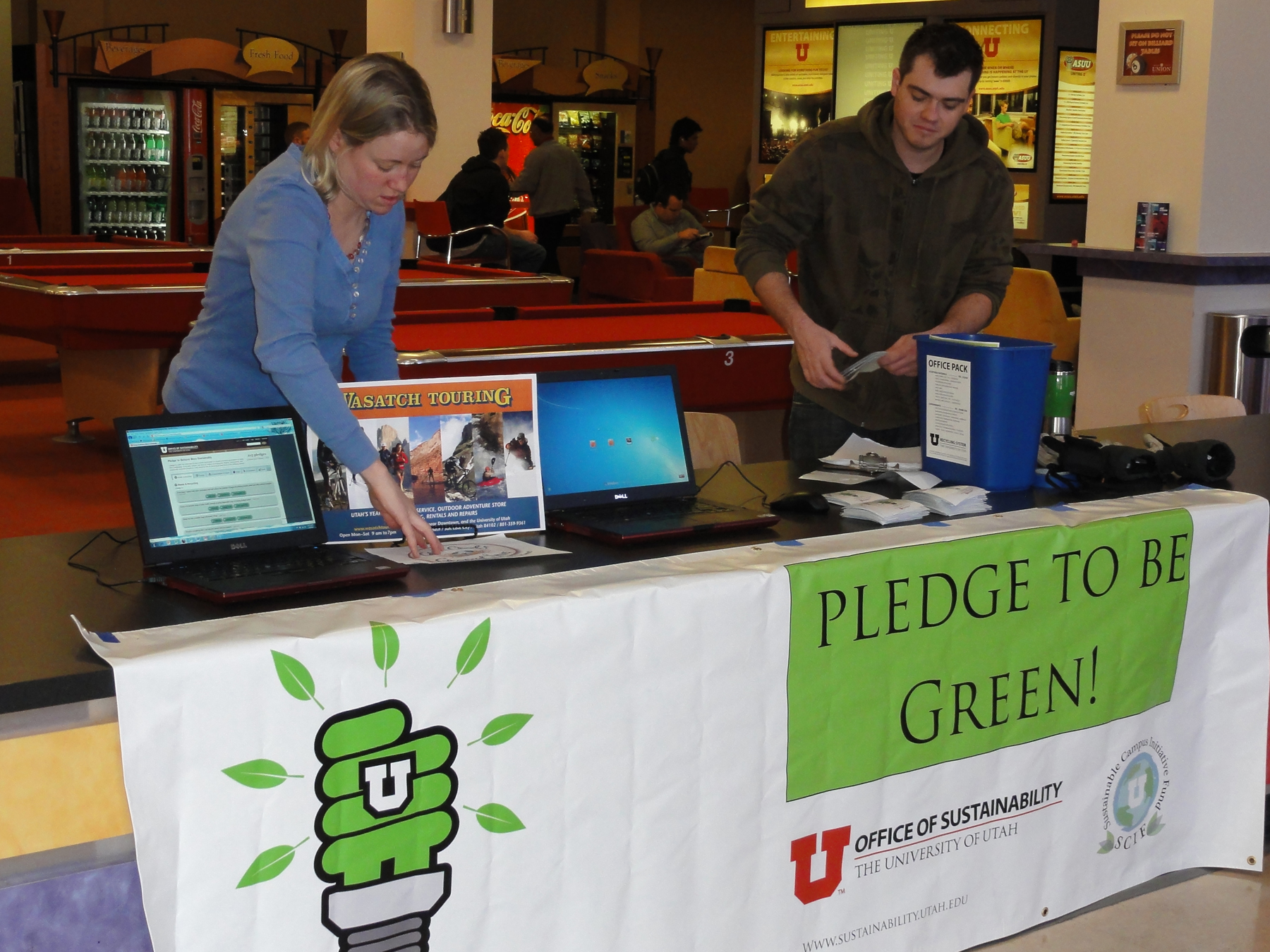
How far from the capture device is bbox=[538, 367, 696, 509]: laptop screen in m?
2.25

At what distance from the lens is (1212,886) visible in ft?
8.59

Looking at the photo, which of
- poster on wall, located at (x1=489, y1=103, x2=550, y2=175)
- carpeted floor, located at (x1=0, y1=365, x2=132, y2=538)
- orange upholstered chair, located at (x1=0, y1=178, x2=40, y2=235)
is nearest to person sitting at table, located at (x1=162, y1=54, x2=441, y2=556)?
carpeted floor, located at (x1=0, y1=365, x2=132, y2=538)

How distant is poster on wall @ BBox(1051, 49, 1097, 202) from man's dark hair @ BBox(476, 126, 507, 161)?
14.9 ft

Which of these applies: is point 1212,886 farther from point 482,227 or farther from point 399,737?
point 482,227

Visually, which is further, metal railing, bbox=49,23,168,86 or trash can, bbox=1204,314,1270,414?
metal railing, bbox=49,23,168,86

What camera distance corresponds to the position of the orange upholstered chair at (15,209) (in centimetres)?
1016

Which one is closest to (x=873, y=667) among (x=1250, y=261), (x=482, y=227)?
(x=1250, y=261)

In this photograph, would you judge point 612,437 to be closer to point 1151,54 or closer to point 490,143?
point 1151,54

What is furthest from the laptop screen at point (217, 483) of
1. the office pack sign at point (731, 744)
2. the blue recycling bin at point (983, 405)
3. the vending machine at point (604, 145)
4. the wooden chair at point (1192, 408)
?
the vending machine at point (604, 145)

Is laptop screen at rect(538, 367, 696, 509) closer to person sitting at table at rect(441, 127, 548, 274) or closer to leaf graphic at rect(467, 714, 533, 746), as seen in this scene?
leaf graphic at rect(467, 714, 533, 746)

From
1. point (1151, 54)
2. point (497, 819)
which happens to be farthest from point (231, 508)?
point (1151, 54)

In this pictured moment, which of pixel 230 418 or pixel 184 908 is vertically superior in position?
pixel 230 418

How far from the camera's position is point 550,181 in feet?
36.5

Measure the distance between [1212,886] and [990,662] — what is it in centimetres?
83
